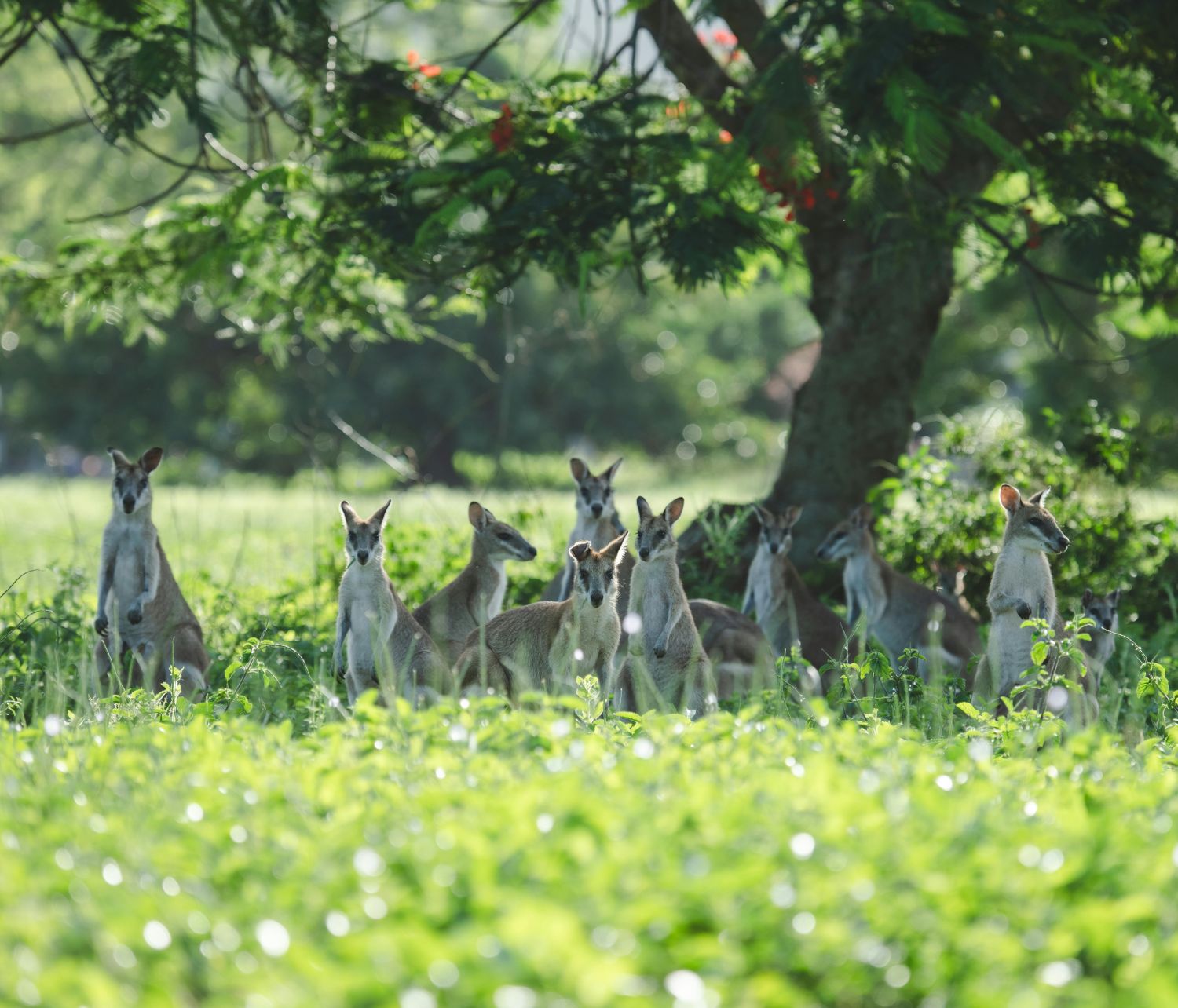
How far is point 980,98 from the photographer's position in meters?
8.39

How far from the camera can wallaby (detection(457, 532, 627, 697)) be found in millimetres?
7656

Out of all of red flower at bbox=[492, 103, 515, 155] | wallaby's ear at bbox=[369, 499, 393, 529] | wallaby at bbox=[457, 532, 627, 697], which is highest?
red flower at bbox=[492, 103, 515, 155]

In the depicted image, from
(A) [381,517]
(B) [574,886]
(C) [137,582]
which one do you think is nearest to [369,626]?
(A) [381,517]

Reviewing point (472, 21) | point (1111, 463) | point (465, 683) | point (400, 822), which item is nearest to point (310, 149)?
point (465, 683)

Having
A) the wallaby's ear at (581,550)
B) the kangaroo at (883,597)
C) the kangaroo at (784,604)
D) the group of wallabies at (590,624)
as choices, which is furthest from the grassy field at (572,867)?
the kangaroo at (883,597)

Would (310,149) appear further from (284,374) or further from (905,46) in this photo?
(284,374)

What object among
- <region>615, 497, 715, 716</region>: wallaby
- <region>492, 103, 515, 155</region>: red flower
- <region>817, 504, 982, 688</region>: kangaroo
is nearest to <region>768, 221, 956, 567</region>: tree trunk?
<region>817, 504, 982, 688</region>: kangaroo

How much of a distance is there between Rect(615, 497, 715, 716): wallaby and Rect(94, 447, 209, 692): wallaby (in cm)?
259

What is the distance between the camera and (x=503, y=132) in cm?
934

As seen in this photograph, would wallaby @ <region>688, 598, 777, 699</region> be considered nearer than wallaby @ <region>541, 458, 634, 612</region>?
Yes

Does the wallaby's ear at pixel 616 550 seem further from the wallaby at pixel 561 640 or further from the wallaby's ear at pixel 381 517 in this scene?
the wallaby's ear at pixel 381 517

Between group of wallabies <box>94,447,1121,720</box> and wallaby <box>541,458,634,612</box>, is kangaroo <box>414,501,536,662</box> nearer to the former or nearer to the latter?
group of wallabies <box>94,447,1121,720</box>

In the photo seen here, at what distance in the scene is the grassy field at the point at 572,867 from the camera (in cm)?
325

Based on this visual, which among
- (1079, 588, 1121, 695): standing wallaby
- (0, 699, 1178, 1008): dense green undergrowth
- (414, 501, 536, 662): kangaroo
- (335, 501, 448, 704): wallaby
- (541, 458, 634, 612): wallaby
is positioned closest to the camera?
(0, 699, 1178, 1008): dense green undergrowth
